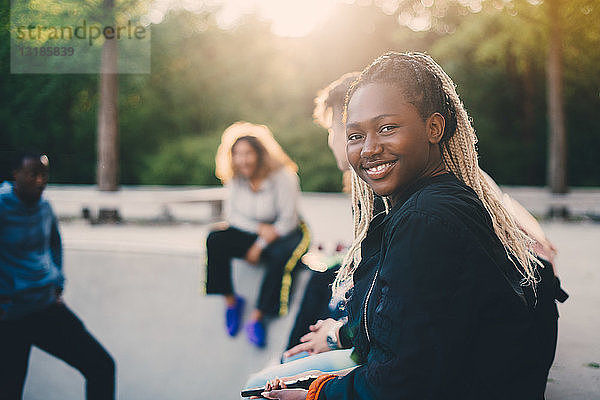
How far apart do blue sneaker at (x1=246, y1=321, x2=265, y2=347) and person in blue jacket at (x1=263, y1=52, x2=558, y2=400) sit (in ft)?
8.01

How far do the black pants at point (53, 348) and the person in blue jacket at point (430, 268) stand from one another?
1.88 m

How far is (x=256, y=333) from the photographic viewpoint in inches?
159

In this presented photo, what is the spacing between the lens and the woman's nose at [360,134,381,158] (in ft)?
4.72

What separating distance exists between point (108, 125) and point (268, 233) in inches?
274

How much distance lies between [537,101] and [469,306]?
19517 millimetres

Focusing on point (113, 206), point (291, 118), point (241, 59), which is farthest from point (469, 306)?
point (241, 59)

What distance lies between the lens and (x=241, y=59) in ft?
71.4

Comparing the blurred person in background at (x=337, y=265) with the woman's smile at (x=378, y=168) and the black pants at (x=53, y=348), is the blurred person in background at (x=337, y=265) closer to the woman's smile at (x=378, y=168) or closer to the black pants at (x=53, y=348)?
the woman's smile at (x=378, y=168)

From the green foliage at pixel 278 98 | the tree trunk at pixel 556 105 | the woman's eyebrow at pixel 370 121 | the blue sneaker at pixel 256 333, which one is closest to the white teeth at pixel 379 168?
the woman's eyebrow at pixel 370 121

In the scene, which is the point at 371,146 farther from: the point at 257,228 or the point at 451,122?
the point at 257,228

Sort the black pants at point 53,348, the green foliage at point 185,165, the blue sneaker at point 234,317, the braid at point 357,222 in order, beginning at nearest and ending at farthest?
the braid at point 357,222, the black pants at point 53,348, the blue sneaker at point 234,317, the green foliage at point 185,165

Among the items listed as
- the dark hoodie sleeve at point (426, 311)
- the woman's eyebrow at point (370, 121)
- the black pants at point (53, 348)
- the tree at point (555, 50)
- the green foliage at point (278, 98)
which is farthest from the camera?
the green foliage at point (278, 98)

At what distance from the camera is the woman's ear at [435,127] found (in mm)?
1453

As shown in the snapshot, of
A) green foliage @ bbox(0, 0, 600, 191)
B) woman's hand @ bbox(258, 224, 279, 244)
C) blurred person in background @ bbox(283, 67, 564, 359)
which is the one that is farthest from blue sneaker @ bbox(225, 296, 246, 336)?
green foliage @ bbox(0, 0, 600, 191)
